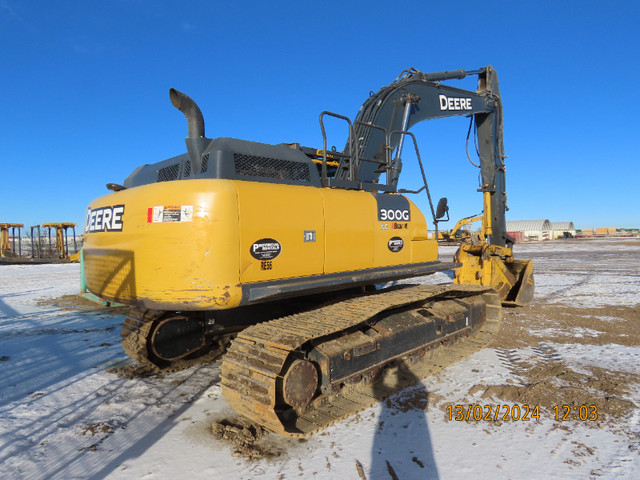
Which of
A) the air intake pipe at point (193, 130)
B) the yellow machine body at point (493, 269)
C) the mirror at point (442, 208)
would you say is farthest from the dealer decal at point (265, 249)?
the yellow machine body at point (493, 269)

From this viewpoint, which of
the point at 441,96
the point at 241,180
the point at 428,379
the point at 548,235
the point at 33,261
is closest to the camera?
the point at 241,180

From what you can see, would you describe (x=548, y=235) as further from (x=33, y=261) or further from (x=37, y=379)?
Answer: (x=37, y=379)

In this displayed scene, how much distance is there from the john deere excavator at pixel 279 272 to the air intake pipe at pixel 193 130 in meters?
0.01

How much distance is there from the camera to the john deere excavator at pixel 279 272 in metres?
3.26

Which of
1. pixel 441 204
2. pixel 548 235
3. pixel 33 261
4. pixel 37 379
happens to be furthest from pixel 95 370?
pixel 548 235

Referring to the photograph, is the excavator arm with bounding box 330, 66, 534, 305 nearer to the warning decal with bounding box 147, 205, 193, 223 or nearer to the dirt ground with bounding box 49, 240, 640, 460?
the dirt ground with bounding box 49, 240, 640, 460

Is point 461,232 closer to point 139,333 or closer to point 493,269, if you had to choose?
point 493,269

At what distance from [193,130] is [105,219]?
49.2 inches

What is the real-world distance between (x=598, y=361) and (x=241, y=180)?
4828 millimetres

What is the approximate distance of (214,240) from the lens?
3209 millimetres

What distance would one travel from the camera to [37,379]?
4.67 m

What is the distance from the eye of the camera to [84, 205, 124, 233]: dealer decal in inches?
148

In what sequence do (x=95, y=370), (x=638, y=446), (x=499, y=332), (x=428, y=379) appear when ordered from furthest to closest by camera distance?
(x=499, y=332), (x=95, y=370), (x=428, y=379), (x=638, y=446)

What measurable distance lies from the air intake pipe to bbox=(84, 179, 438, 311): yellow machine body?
42 centimetres
